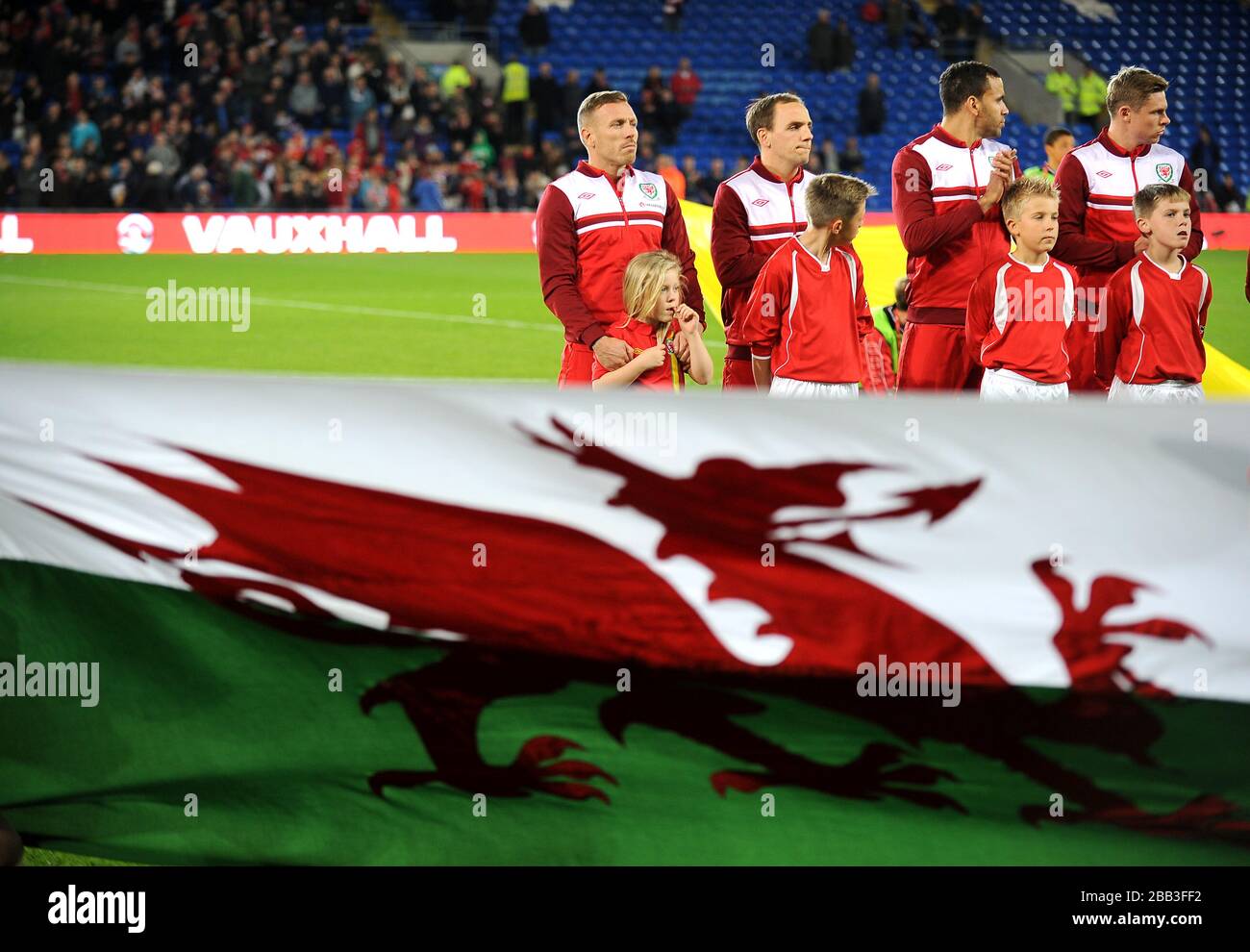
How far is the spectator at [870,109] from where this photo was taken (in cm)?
2589

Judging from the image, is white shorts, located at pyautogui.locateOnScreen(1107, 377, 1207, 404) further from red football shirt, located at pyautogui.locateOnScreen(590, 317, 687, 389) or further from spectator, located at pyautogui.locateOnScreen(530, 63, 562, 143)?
spectator, located at pyautogui.locateOnScreen(530, 63, 562, 143)

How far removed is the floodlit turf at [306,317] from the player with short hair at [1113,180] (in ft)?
17.6

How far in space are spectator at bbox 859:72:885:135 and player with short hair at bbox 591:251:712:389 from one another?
863 inches

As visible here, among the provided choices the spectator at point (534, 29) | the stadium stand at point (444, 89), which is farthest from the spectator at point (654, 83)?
the spectator at point (534, 29)

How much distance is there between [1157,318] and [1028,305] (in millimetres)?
591

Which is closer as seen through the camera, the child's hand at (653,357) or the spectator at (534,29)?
the child's hand at (653,357)

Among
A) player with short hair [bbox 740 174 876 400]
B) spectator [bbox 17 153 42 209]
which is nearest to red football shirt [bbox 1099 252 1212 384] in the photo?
player with short hair [bbox 740 174 876 400]

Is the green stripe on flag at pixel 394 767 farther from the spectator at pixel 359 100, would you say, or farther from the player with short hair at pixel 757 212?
the spectator at pixel 359 100

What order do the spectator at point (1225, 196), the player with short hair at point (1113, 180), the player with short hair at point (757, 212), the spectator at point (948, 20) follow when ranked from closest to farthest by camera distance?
the player with short hair at point (757, 212) < the player with short hair at point (1113, 180) < the spectator at point (1225, 196) < the spectator at point (948, 20)

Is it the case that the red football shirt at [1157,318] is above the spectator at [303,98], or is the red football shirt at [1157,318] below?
below

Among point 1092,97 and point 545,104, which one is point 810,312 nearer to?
point 545,104

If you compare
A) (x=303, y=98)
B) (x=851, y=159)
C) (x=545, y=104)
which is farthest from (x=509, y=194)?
(x=851, y=159)

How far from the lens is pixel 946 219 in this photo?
5.50 metres

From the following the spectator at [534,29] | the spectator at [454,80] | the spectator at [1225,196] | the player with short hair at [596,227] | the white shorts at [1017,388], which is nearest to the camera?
the player with short hair at [596,227]
